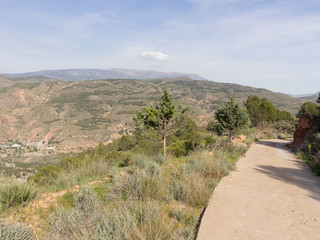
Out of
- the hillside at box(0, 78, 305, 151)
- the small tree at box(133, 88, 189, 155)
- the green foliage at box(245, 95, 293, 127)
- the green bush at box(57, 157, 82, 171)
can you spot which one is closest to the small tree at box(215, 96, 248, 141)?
the small tree at box(133, 88, 189, 155)

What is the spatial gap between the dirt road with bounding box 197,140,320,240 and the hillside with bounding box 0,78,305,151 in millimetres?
55436

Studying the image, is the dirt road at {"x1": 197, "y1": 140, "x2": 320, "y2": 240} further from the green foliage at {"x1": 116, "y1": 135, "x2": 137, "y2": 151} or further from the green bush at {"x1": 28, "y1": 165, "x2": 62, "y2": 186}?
the green foliage at {"x1": 116, "y1": 135, "x2": 137, "y2": 151}

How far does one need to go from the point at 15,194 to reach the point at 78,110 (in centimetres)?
12847

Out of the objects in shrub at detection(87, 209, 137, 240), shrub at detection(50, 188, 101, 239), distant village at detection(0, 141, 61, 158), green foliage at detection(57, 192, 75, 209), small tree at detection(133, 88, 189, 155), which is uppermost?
small tree at detection(133, 88, 189, 155)

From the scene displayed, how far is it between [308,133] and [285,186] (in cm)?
1447

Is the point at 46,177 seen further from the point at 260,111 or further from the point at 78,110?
the point at 78,110

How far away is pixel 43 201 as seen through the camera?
15.8ft

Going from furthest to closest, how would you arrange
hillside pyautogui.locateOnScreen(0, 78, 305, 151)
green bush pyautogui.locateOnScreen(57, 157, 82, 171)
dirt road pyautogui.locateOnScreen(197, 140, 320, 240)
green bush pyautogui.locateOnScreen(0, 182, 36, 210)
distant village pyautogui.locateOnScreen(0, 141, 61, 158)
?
hillside pyautogui.locateOnScreen(0, 78, 305, 151) < distant village pyautogui.locateOnScreen(0, 141, 61, 158) < green bush pyautogui.locateOnScreen(57, 157, 82, 171) < green bush pyautogui.locateOnScreen(0, 182, 36, 210) < dirt road pyautogui.locateOnScreen(197, 140, 320, 240)

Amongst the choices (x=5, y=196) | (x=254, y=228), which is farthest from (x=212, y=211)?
(x=5, y=196)

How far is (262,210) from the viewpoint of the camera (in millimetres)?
4184

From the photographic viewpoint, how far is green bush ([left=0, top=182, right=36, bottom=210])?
439 cm

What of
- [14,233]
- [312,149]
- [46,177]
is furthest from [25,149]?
[312,149]

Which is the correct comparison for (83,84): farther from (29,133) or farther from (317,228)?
(317,228)

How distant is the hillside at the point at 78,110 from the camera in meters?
87.2
